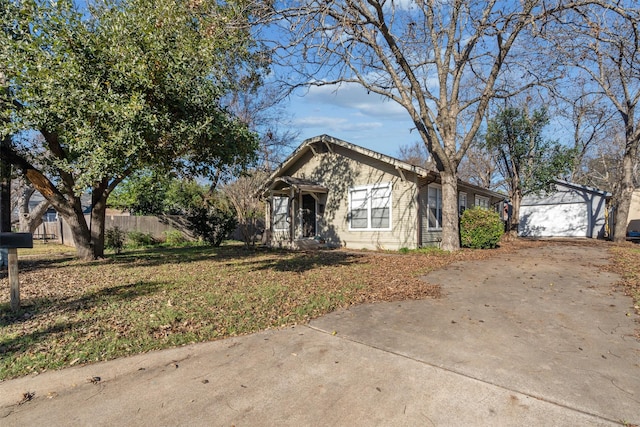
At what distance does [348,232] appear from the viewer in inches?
623

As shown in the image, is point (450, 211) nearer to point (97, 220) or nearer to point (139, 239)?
point (97, 220)

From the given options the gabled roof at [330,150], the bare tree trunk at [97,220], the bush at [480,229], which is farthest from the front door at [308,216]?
the bare tree trunk at [97,220]

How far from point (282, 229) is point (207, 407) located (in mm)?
14898

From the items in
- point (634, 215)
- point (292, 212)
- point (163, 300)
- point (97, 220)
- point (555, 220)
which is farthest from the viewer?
point (555, 220)

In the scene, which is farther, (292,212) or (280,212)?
(280,212)

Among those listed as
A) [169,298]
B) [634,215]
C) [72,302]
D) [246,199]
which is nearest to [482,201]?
[634,215]

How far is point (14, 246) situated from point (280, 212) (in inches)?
510

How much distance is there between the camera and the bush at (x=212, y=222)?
59.3 ft

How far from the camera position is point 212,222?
1809 cm

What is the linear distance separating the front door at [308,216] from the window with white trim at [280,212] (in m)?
0.83

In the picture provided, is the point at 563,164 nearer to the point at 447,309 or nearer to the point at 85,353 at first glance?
the point at 447,309

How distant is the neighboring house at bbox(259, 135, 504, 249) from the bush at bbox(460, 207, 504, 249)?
51.3 inches

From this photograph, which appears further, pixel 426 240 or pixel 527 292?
pixel 426 240

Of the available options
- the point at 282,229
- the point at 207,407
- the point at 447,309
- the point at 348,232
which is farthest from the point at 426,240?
the point at 207,407
